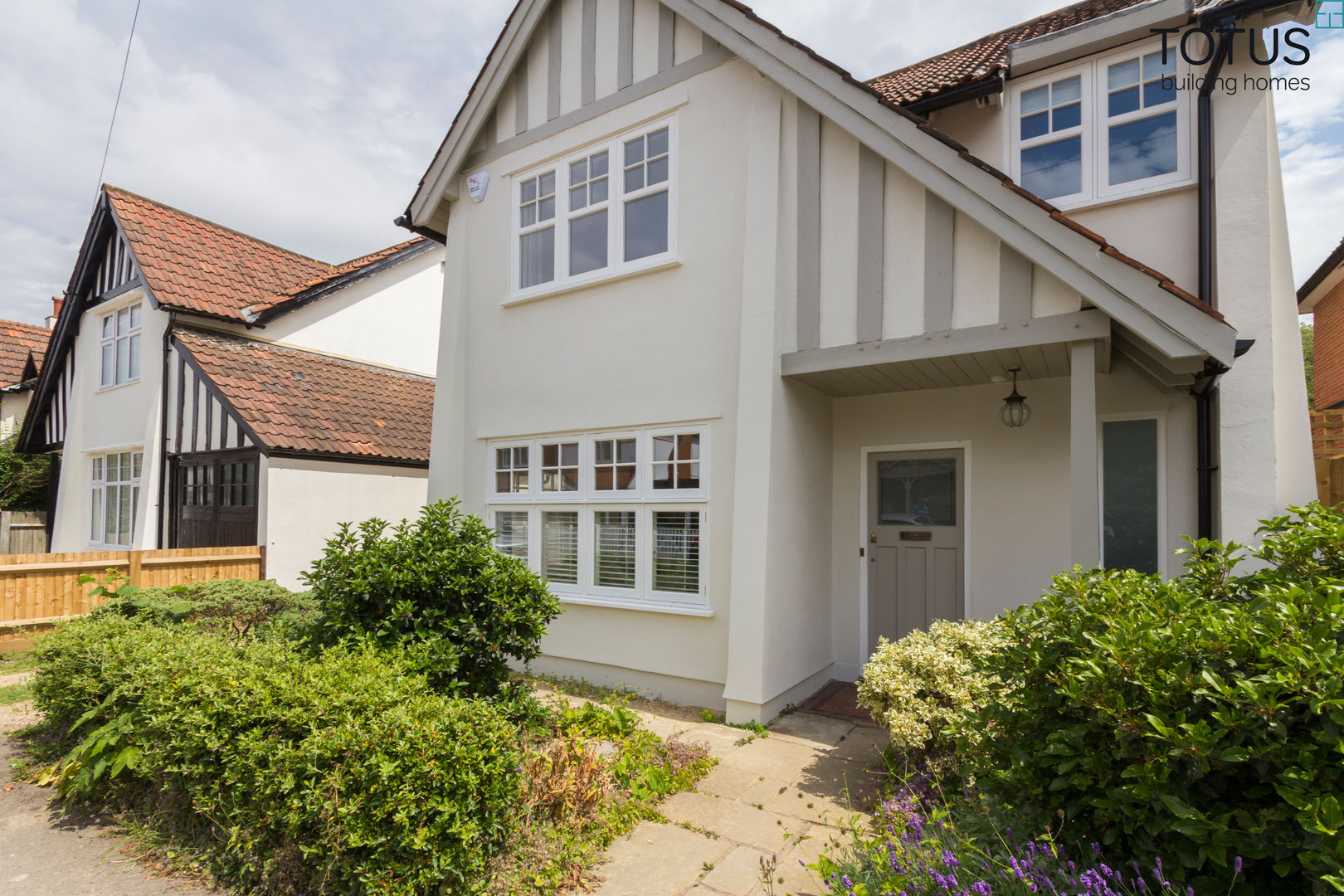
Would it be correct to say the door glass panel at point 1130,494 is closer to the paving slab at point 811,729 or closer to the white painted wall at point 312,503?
the paving slab at point 811,729

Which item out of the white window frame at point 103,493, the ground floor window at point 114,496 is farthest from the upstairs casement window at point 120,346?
the ground floor window at point 114,496

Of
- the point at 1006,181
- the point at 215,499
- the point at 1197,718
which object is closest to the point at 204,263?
the point at 215,499

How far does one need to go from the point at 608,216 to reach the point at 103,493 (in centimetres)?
1525

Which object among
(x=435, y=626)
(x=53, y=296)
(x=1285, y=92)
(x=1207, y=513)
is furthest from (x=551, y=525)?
(x=53, y=296)

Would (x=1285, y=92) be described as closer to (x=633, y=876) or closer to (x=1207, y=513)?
(x=1207, y=513)

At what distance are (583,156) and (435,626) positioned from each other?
5.86 m

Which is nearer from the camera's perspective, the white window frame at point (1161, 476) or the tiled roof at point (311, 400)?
the white window frame at point (1161, 476)

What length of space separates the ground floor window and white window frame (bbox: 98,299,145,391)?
5.52 ft

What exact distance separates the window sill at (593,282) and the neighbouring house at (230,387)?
5.79 m

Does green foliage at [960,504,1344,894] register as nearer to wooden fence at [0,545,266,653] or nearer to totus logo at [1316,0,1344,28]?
totus logo at [1316,0,1344,28]

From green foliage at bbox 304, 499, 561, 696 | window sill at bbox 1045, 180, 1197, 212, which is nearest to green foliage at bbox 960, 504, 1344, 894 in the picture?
green foliage at bbox 304, 499, 561, 696

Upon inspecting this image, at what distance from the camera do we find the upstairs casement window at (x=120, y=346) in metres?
14.5

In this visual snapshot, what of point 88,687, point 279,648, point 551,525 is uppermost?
point 551,525

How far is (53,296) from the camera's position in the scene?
2097 centimetres
